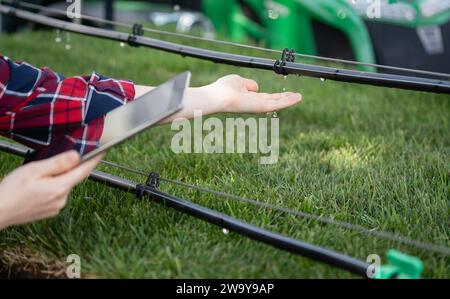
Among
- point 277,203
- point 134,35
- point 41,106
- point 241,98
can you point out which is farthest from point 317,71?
point 134,35

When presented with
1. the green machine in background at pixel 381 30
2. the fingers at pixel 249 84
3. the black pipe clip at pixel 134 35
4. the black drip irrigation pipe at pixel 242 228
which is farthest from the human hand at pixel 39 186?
the green machine in background at pixel 381 30

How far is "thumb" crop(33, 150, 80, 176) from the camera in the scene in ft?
3.91

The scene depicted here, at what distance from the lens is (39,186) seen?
3.92 ft

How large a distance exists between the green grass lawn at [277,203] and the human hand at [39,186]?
0.64 feet

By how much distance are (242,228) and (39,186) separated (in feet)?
1.33

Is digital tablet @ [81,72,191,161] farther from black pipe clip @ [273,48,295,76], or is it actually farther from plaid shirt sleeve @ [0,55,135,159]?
black pipe clip @ [273,48,295,76]

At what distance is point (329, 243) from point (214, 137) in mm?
872

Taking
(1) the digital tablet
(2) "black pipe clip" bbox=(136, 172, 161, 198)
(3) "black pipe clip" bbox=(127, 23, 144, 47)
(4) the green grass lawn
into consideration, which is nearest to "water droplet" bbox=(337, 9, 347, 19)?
(4) the green grass lawn

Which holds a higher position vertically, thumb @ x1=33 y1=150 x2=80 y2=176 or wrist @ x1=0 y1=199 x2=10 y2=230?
thumb @ x1=33 y1=150 x2=80 y2=176

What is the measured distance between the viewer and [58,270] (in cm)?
139

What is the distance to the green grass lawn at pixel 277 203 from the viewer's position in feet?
4.40

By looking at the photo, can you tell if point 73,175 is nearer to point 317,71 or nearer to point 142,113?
point 142,113

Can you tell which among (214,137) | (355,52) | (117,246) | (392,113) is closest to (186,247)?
(117,246)

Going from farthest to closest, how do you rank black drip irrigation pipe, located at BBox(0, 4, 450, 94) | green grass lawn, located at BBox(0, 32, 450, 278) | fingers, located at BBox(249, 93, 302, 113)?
fingers, located at BBox(249, 93, 302, 113) < black drip irrigation pipe, located at BBox(0, 4, 450, 94) < green grass lawn, located at BBox(0, 32, 450, 278)
